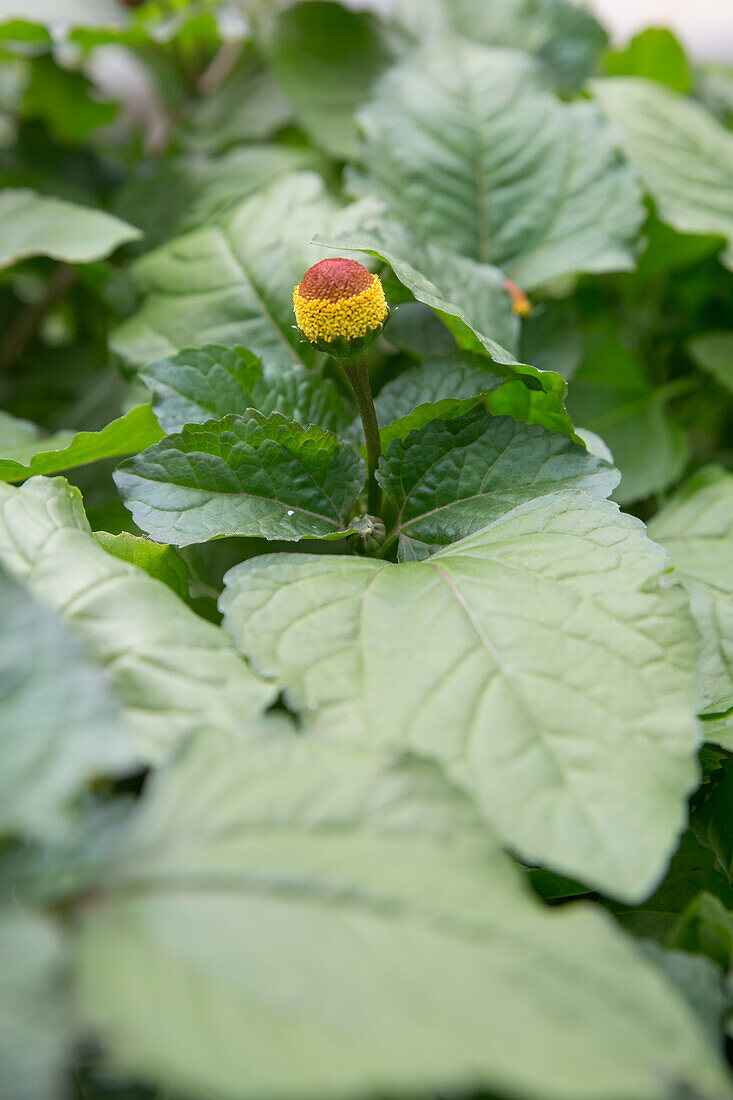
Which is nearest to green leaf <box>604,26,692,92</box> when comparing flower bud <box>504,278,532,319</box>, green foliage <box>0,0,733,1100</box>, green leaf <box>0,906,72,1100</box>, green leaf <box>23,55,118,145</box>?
green foliage <box>0,0,733,1100</box>

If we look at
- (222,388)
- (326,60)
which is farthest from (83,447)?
(326,60)

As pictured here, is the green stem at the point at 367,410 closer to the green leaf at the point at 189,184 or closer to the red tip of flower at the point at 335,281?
the red tip of flower at the point at 335,281

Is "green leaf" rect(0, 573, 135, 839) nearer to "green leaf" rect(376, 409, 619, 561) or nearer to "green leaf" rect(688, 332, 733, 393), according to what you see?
"green leaf" rect(376, 409, 619, 561)

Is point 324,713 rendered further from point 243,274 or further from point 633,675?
point 243,274

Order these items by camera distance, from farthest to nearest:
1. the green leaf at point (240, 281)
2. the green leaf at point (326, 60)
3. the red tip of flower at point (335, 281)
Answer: the green leaf at point (326, 60) < the green leaf at point (240, 281) < the red tip of flower at point (335, 281)

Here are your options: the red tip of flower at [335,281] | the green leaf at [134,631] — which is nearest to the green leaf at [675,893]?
the green leaf at [134,631]
